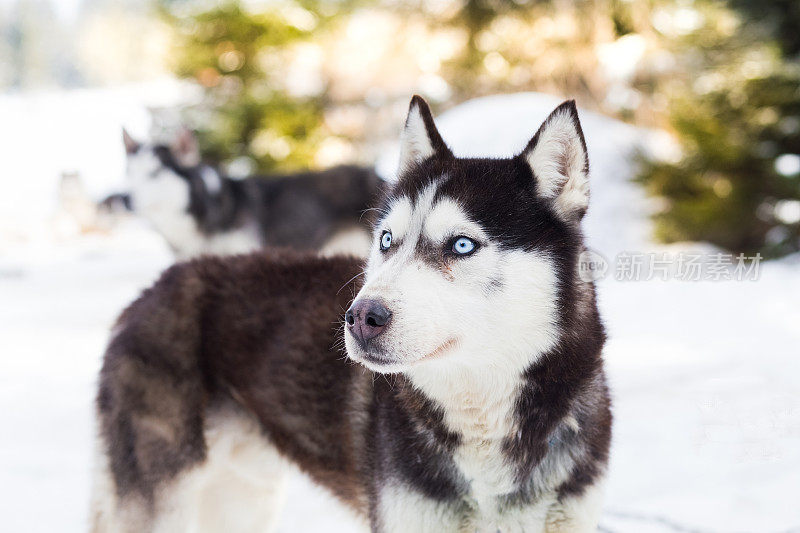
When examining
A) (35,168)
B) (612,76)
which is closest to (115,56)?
(35,168)

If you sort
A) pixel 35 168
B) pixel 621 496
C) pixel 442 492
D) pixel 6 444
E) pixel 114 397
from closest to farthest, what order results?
pixel 442 492, pixel 114 397, pixel 621 496, pixel 6 444, pixel 35 168

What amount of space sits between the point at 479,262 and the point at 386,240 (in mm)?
290

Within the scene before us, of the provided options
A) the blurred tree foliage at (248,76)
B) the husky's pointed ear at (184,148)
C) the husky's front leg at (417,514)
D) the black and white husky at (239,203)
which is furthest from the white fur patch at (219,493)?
the blurred tree foliage at (248,76)

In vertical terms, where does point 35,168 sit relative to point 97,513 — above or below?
below

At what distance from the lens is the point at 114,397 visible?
219 cm

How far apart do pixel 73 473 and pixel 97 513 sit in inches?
52.8

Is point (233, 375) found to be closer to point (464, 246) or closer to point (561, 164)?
point (464, 246)

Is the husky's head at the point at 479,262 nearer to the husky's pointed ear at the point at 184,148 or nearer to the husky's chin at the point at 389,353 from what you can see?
the husky's chin at the point at 389,353

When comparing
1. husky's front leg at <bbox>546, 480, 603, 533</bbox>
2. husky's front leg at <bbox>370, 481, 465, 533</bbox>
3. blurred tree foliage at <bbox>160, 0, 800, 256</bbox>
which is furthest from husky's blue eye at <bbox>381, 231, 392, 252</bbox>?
blurred tree foliage at <bbox>160, 0, 800, 256</bbox>

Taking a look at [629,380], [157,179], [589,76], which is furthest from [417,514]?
[589,76]

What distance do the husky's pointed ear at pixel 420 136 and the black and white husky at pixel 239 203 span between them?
4151mm

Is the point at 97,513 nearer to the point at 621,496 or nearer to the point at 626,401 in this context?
the point at 621,496

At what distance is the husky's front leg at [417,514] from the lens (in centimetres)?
169

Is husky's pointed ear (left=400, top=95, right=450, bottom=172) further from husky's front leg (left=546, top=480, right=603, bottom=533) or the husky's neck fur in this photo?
husky's front leg (left=546, top=480, right=603, bottom=533)
